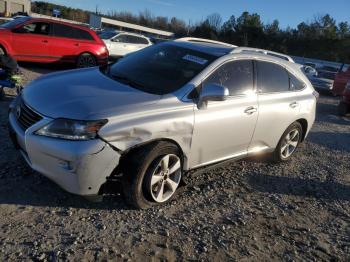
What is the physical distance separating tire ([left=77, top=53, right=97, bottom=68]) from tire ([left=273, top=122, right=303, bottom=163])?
8.44 metres

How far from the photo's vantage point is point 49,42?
12.2m

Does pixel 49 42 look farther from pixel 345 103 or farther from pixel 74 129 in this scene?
pixel 74 129

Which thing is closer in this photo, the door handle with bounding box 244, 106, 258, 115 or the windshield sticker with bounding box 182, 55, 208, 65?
the windshield sticker with bounding box 182, 55, 208, 65

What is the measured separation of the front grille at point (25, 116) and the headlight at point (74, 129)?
0.23m

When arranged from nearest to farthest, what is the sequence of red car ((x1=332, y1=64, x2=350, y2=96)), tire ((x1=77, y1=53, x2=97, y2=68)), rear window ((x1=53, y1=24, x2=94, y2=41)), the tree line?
rear window ((x1=53, y1=24, x2=94, y2=41)) → tire ((x1=77, y1=53, x2=97, y2=68)) → red car ((x1=332, y1=64, x2=350, y2=96)) → the tree line

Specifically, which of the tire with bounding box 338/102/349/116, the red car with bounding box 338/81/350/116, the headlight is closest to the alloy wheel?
the headlight

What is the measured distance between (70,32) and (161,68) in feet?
29.3

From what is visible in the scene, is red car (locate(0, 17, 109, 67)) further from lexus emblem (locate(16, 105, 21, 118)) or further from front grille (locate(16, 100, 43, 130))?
front grille (locate(16, 100, 43, 130))

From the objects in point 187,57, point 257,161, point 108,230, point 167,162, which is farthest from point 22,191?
point 257,161

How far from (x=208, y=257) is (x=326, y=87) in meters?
17.3

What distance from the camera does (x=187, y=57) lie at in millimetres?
4988

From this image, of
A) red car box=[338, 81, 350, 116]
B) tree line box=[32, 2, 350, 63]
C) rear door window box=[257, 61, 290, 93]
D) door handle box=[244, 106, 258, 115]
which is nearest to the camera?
door handle box=[244, 106, 258, 115]

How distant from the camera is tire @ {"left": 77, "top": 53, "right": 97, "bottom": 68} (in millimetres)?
12945

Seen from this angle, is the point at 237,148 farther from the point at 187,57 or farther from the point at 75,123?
the point at 75,123
